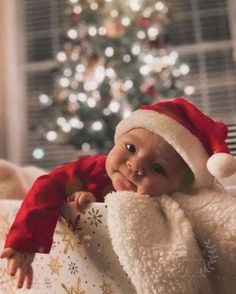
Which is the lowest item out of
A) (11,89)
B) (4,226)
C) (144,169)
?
(11,89)

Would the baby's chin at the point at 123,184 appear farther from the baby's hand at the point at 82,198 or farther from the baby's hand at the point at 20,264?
the baby's hand at the point at 20,264

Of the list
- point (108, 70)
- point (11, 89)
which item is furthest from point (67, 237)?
point (11, 89)

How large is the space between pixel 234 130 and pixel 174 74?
1.89ft

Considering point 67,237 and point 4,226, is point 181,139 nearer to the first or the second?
point 67,237

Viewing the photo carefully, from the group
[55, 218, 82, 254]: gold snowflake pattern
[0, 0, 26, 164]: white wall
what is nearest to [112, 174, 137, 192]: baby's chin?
[55, 218, 82, 254]: gold snowflake pattern

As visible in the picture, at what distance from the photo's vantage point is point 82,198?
2.73 ft

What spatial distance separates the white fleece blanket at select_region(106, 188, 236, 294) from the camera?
712 millimetres

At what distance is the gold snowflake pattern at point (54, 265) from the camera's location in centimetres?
86

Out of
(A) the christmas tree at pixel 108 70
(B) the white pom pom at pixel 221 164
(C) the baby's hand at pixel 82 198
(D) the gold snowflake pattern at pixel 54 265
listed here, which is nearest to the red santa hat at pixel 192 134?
(B) the white pom pom at pixel 221 164

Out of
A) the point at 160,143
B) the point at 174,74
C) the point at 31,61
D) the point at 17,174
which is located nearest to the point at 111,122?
the point at 174,74

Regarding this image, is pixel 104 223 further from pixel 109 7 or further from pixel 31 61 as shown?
pixel 31 61

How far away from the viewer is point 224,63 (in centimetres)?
237

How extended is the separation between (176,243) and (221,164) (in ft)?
0.52

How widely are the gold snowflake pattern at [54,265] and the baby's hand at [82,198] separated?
11cm
